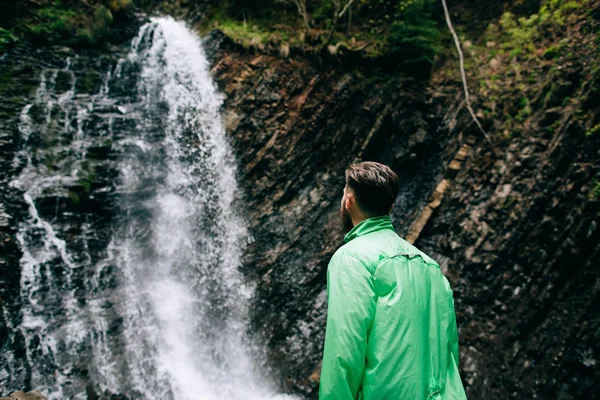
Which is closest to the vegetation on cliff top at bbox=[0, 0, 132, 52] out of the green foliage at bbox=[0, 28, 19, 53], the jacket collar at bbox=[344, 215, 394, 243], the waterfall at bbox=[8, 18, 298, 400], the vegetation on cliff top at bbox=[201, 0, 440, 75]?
the green foliage at bbox=[0, 28, 19, 53]

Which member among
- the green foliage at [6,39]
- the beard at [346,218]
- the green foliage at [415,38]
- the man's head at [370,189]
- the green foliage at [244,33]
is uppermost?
the green foliage at [415,38]

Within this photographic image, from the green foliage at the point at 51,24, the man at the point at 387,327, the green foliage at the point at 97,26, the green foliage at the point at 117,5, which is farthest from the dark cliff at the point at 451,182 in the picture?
the man at the point at 387,327

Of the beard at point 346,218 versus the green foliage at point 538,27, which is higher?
the green foliage at point 538,27

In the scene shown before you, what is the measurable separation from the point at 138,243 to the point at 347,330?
21.3ft

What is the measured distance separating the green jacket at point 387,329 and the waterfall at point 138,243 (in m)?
5.59

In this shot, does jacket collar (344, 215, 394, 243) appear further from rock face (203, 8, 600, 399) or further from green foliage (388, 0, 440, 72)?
green foliage (388, 0, 440, 72)

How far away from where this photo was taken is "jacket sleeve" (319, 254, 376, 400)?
4.04ft

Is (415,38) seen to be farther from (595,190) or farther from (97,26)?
(97,26)

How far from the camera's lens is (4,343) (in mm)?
4793

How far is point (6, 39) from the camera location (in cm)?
686

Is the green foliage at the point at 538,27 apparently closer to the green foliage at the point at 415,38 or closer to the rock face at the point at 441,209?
the rock face at the point at 441,209

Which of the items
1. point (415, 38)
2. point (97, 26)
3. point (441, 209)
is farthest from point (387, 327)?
point (97, 26)

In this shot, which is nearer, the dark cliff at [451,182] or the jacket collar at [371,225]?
the jacket collar at [371,225]

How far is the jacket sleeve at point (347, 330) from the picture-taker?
1230mm
